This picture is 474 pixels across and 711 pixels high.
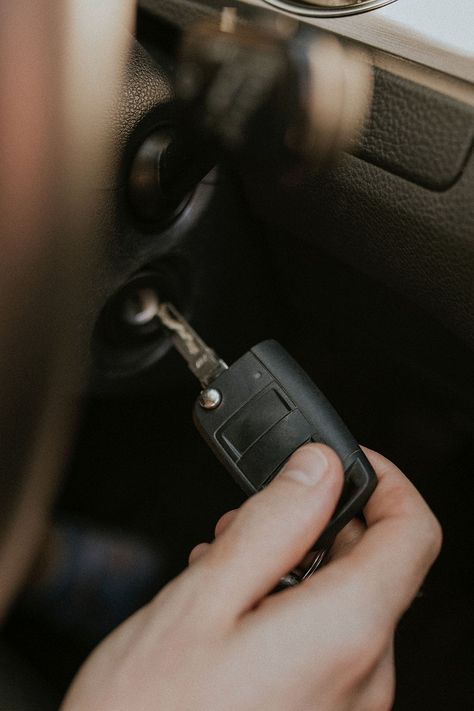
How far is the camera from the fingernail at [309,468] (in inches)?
17.7

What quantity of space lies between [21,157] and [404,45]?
309 millimetres

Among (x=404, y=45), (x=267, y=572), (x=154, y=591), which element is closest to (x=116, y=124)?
(x=404, y=45)

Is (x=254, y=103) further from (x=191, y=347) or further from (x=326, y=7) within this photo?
(x=191, y=347)

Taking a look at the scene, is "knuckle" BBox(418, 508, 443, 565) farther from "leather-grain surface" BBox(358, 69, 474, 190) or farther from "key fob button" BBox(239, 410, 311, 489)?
"leather-grain surface" BBox(358, 69, 474, 190)

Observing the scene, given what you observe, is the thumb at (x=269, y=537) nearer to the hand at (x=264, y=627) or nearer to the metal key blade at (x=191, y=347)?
the hand at (x=264, y=627)

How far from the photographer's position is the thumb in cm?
41

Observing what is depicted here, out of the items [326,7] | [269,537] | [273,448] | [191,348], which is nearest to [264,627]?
[269,537]

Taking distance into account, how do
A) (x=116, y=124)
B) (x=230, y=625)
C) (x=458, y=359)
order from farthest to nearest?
(x=458, y=359), (x=116, y=124), (x=230, y=625)

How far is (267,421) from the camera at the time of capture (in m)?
0.58

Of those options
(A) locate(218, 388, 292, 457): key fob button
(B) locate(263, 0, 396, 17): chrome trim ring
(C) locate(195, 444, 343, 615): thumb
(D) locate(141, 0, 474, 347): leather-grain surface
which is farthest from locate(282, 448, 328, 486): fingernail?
(B) locate(263, 0, 396, 17): chrome trim ring

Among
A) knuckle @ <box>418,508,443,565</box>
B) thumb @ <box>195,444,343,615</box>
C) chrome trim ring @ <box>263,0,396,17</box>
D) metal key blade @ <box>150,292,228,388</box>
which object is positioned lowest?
metal key blade @ <box>150,292,228,388</box>

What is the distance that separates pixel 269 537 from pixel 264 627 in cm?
5

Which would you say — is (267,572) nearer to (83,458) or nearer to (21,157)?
(21,157)

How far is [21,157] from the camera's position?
1.43 ft
